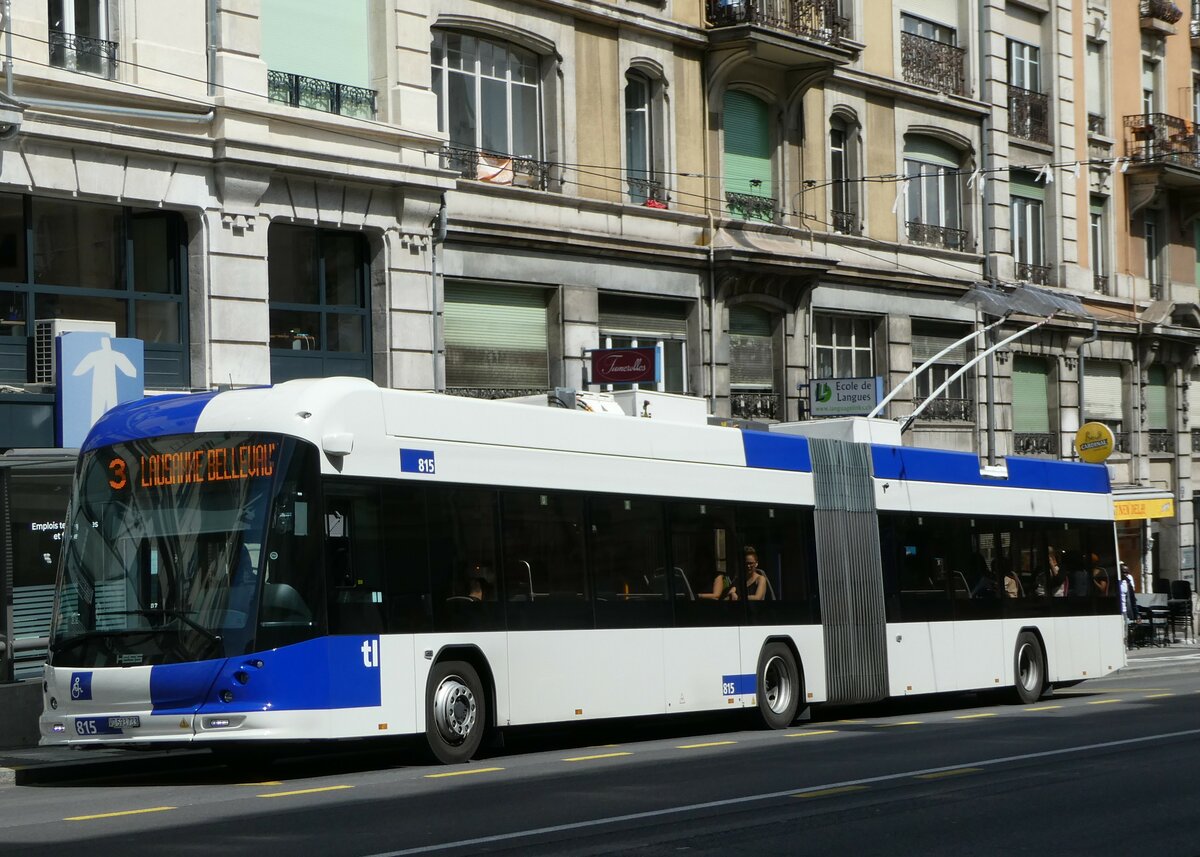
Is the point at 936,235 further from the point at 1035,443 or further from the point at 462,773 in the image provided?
the point at 462,773

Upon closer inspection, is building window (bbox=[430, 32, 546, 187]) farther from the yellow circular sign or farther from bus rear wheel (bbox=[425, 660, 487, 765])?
the yellow circular sign

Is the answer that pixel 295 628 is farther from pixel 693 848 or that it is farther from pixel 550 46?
pixel 550 46

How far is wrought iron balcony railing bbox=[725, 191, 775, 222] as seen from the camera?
1235 inches

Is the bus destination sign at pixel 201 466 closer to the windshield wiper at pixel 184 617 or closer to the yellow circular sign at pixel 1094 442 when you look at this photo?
the windshield wiper at pixel 184 617

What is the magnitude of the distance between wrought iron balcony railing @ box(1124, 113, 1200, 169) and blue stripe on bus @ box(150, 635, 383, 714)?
112 feet

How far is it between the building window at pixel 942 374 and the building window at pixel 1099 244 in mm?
6238

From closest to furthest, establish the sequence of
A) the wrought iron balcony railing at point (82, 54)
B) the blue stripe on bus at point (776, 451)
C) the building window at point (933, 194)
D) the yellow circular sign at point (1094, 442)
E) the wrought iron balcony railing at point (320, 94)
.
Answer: the blue stripe on bus at point (776, 451)
the wrought iron balcony railing at point (82, 54)
the wrought iron balcony railing at point (320, 94)
the building window at point (933, 194)
the yellow circular sign at point (1094, 442)

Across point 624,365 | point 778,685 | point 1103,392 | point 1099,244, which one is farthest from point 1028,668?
point 1099,244

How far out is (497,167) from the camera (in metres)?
26.9

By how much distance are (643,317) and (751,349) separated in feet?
10.2

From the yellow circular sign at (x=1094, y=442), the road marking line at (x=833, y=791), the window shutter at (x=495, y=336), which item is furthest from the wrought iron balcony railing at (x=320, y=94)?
the yellow circular sign at (x=1094, y=442)

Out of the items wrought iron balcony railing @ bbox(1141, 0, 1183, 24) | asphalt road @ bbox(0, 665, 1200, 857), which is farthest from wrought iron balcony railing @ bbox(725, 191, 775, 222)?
wrought iron balcony railing @ bbox(1141, 0, 1183, 24)

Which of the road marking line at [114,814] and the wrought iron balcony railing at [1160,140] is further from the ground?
the wrought iron balcony railing at [1160,140]

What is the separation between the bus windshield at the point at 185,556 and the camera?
1306 cm
